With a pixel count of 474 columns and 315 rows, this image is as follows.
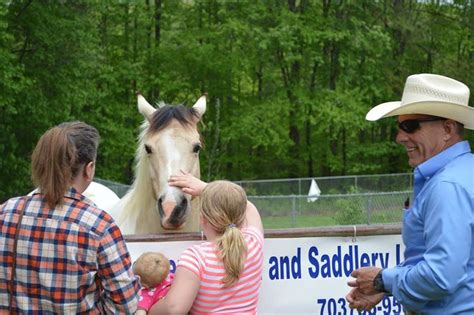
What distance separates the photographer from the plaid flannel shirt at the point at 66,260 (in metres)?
3.03

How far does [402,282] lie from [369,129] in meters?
33.9

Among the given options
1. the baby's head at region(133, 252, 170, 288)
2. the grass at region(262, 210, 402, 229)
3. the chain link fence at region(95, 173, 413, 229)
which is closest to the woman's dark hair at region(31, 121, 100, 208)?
the baby's head at region(133, 252, 170, 288)

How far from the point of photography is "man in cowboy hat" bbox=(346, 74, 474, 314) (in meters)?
2.99

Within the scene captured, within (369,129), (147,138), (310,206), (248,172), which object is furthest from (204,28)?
(147,138)

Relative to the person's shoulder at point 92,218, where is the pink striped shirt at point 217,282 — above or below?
below

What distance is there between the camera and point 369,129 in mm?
36500

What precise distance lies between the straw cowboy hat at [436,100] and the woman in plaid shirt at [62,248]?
4.89ft

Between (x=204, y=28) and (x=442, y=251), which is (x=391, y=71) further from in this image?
(x=442, y=251)

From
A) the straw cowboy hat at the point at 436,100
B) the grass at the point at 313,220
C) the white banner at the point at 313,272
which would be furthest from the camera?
the grass at the point at 313,220

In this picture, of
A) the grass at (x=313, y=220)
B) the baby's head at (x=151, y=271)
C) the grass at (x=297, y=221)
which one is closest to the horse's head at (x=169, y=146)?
the baby's head at (x=151, y=271)

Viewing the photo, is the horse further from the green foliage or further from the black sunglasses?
the green foliage

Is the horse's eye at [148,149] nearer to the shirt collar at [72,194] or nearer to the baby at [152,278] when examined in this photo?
the baby at [152,278]

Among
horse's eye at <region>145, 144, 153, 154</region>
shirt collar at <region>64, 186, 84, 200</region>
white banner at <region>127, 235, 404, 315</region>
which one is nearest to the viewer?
shirt collar at <region>64, 186, 84, 200</region>

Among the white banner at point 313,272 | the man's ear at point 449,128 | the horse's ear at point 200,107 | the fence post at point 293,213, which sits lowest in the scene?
the fence post at point 293,213
